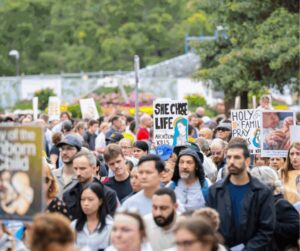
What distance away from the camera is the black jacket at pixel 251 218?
40.5 ft

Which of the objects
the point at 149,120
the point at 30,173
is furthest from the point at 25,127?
the point at 149,120

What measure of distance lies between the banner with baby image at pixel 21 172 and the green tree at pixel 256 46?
2543 centimetres

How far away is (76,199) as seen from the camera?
13.5m

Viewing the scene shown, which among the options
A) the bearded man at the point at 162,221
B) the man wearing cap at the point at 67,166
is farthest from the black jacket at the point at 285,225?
the man wearing cap at the point at 67,166

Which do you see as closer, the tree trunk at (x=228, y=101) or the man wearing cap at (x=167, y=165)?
the man wearing cap at (x=167, y=165)

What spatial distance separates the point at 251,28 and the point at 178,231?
28.7 meters

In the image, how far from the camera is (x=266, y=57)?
36.8 m

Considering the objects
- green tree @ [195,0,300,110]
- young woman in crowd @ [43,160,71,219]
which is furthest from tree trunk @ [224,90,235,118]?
young woman in crowd @ [43,160,71,219]

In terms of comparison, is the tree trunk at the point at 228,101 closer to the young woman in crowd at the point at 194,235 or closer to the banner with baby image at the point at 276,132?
the banner with baby image at the point at 276,132

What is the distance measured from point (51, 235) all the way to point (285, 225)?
4445 mm

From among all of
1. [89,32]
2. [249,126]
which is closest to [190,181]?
[249,126]

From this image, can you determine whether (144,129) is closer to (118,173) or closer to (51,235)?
(118,173)

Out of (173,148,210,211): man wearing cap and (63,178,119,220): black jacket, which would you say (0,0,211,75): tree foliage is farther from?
(63,178,119,220): black jacket

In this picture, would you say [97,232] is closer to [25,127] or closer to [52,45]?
[25,127]
